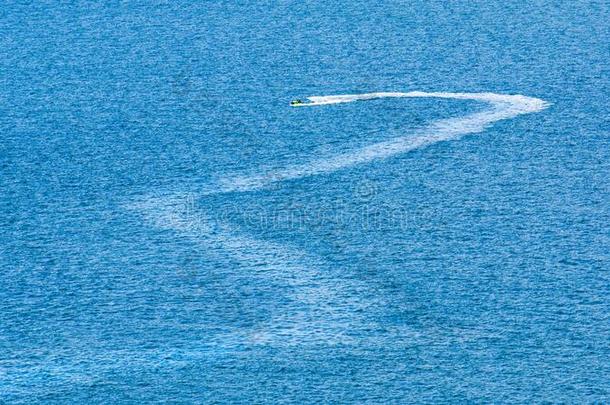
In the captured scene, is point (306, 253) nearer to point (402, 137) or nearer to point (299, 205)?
point (299, 205)

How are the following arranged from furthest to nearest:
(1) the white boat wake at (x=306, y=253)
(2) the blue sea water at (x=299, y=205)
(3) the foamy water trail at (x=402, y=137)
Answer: (3) the foamy water trail at (x=402, y=137) < (1) the white boat wake at (x=306, y=253) < (2) the blue sea water at (x=299, y=205)

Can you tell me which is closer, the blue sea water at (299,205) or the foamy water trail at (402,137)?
the blue sea water at (299,205)

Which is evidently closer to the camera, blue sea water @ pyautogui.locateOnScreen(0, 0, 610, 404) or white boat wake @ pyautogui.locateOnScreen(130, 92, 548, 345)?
blue sea water @ pyautogui.locateOnScreen(0, 0, 610, 404)

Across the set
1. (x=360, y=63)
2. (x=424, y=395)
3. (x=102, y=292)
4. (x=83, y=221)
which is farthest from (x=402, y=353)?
(x=360, y=63)

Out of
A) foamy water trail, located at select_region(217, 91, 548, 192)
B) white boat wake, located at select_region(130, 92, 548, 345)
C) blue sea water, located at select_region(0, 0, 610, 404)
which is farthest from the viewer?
foamy water trail, located at select_region(217, 91, 548, 192)

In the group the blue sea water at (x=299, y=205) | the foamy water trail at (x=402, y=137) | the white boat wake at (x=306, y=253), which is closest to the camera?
the blue sea water at (x=299, y=205)

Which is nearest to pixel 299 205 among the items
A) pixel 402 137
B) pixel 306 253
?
pixel 306 253

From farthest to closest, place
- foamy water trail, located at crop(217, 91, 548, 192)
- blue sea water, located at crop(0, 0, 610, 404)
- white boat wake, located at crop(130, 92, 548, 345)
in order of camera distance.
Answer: foamy water trail, located at crop(217, 91, 548, 192)
white boat wake, located at crop(130, 92, 548, 345)
blue sea water, located at crop(0, 0, 610, 404)
